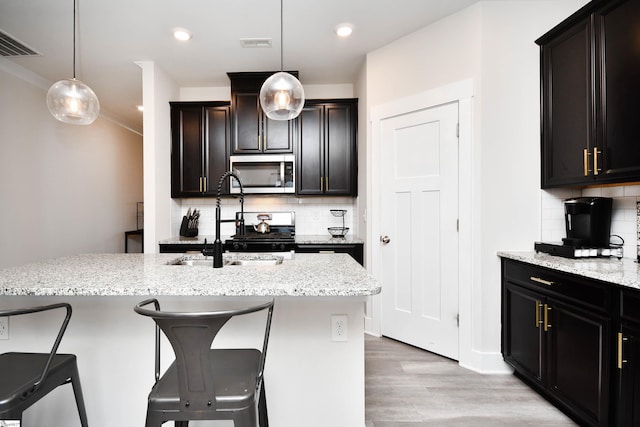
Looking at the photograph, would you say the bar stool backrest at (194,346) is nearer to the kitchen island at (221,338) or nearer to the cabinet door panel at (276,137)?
the kitchen island at (221,338)

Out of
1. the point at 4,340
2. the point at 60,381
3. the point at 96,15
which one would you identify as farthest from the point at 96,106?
the point at 60,381

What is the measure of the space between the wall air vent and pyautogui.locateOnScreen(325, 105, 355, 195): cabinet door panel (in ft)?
3.20

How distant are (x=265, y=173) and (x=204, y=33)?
150 cm

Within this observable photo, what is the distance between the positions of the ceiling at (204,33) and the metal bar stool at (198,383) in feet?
8.13

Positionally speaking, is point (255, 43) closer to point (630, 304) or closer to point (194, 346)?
point (194, 346)

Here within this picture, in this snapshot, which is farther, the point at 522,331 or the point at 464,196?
the point at 464,196

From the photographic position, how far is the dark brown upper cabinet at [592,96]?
5.72 ft

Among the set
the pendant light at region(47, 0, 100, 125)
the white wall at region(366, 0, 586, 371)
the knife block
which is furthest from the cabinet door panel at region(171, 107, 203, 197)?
the white wall at region(366, 0, 586, 371)

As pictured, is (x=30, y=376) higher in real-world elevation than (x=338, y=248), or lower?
lower

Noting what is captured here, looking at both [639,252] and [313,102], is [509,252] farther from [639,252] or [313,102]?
[313,102]

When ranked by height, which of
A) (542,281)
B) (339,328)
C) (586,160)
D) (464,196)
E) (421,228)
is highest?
(586,160)

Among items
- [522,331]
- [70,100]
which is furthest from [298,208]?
[522,331]

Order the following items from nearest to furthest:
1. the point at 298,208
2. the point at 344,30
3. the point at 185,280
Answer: the point at 185,280, the point at 344,30, the point at 298,208

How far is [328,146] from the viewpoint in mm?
3742
